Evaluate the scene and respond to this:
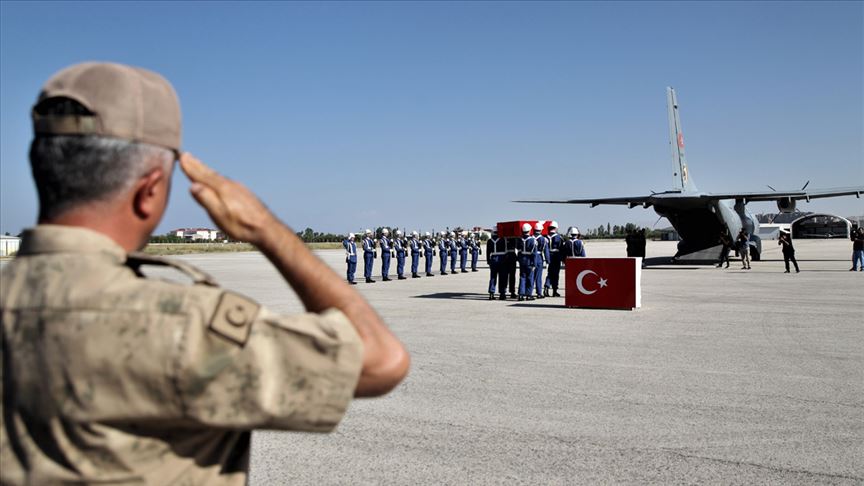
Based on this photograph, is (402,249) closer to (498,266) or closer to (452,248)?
(452,248)

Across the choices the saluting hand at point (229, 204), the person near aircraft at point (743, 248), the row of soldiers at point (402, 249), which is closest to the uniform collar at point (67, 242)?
the saluting hand at point (229, 204)

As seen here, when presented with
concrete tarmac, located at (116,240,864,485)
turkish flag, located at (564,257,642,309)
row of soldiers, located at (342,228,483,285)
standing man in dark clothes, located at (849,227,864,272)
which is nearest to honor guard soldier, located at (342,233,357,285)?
row of soldiers, located at (342,228,483,285)

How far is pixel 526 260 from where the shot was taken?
1593 centimetres

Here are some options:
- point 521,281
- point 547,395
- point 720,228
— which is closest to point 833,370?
point 547,395

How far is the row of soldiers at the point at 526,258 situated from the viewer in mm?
16000

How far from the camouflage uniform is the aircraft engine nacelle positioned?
32.5 m

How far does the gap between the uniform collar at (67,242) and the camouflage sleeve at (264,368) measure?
264 mm

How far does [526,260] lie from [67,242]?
1482 centimetres

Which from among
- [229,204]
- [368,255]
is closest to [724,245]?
[368,255]

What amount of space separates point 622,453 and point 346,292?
12.9 feet

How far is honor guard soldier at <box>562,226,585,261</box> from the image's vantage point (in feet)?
55.5

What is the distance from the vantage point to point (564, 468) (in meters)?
4.63

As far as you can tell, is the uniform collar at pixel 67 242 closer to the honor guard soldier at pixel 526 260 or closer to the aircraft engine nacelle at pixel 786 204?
the honor guard soldier at pixel 526 260

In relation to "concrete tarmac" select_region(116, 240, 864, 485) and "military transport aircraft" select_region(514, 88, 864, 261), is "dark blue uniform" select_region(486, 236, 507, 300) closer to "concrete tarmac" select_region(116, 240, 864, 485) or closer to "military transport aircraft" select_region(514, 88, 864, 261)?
"concrete tarmac" select_region(116, 240, 864, 485)
